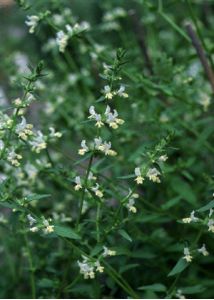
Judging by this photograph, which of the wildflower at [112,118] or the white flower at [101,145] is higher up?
the wildflower at [112,118]

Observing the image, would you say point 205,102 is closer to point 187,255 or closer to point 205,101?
point 205,101

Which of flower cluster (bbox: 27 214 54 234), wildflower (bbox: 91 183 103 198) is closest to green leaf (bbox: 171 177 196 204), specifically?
wildflower (bbox: 91 183 103 198)

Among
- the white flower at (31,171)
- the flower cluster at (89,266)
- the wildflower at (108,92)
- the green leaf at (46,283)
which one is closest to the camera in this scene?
the wildflower at (108,92)

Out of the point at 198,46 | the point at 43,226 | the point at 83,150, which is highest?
the point at 198,46

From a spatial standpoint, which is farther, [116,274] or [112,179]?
[112,179]

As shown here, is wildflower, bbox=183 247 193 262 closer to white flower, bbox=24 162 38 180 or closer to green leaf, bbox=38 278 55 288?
green leaf, bbox=38 278 55 288

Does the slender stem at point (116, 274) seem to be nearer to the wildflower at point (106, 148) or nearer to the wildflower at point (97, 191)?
the wildflower at point (97, 191)

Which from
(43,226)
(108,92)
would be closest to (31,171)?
(43,226)

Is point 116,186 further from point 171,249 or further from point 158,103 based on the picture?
point 158,103

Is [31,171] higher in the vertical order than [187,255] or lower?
higher

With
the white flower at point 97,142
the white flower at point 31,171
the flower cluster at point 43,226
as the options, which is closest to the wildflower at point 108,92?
the white flower at point 97,142

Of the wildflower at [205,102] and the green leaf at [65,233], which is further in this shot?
the wildflower at [205,102]
